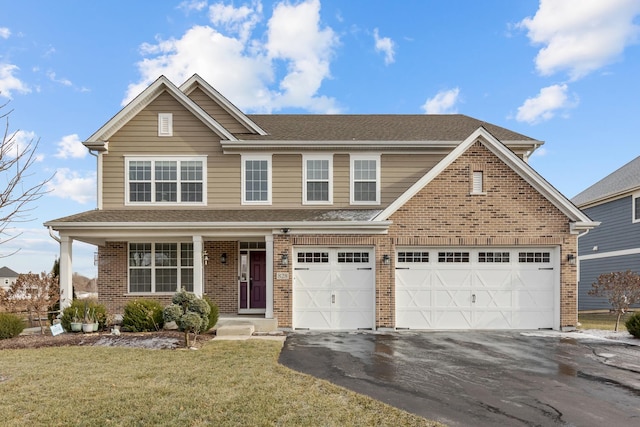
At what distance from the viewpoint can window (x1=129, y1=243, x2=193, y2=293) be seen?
16.2 meters

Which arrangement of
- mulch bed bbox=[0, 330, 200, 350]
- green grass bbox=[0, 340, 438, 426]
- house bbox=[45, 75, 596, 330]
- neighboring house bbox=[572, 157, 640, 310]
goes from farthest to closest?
neighboring house bbox=[572, 157, 640, 310], house bbox=[45, 75, 596, 330], mulch bed bbox=[0, 330, 200, 350], green grass bbox=[0, 340, 438, 426]

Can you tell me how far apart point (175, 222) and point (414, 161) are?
28.4 feet

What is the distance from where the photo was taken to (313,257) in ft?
47.1

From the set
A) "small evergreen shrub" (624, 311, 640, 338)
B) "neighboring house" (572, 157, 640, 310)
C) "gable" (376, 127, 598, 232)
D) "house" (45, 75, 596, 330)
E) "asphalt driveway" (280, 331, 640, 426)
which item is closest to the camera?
"asphalt driveway" (280, 331, 640, 426)

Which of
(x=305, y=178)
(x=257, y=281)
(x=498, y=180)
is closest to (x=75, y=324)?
(x=257, y=281)

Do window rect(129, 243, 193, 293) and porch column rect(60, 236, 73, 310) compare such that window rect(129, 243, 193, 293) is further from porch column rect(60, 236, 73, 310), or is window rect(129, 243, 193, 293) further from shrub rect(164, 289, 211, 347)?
shrub rect(164, 289, 211, 347)

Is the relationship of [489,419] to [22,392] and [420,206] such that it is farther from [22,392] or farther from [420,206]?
[420,206]

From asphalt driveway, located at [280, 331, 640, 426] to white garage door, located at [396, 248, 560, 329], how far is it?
34.6 inches

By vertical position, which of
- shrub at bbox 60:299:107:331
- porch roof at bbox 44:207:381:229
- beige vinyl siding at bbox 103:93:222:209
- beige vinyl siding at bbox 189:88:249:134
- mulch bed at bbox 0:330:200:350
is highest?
beige vinyl siding at bbox 189:88:249:134

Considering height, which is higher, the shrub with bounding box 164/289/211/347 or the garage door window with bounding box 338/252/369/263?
the garage door window with bounding box 338/252/369/263

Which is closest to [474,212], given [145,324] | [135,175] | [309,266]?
[309,266]

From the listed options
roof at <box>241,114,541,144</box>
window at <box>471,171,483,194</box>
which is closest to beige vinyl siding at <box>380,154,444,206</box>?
roof at <box>241,114,541,144</box>

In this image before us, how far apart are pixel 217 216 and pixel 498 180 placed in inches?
360

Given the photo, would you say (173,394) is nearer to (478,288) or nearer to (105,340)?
(105,340)
